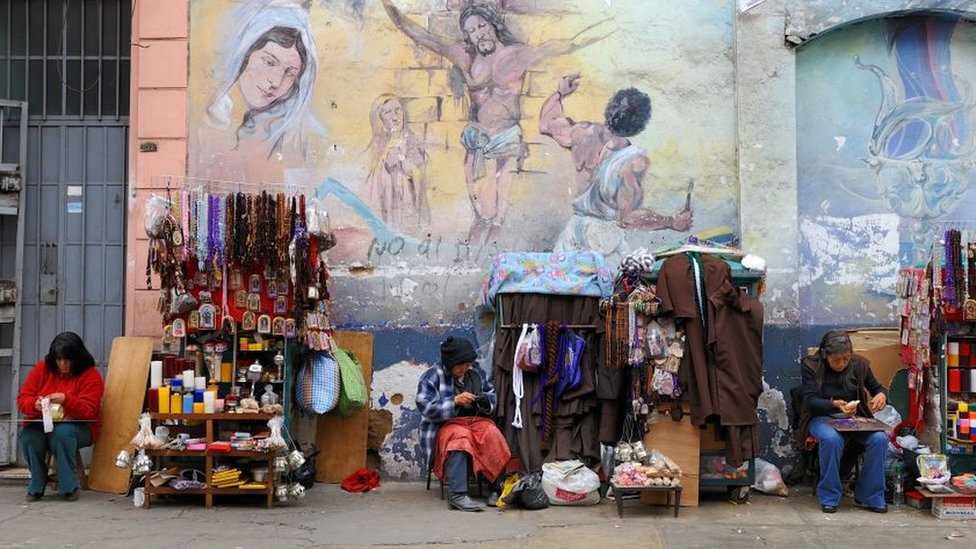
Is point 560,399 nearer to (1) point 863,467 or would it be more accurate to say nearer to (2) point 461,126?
(1) point 863,467

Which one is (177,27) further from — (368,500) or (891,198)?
(891,198)

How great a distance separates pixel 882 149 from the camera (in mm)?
10031

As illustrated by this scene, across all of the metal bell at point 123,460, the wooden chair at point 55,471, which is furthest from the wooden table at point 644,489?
the wooden chair at point 55,471

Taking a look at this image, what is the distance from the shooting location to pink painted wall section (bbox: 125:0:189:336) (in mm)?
9891

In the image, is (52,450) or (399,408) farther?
(399,408)

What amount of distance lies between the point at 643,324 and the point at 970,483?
8.57 feet

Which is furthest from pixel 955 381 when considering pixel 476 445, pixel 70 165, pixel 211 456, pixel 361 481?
pixel 70 165

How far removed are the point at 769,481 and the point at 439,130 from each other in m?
3.95

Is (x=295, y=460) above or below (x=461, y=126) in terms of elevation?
below

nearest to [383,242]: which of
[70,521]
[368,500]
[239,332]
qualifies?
[239,332]

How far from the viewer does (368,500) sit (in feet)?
30.2

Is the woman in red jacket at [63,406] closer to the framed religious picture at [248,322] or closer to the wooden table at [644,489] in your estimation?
the framed religious picture at [248,322]

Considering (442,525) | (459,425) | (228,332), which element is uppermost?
(228,332)

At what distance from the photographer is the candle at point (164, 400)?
8727 millimetres
